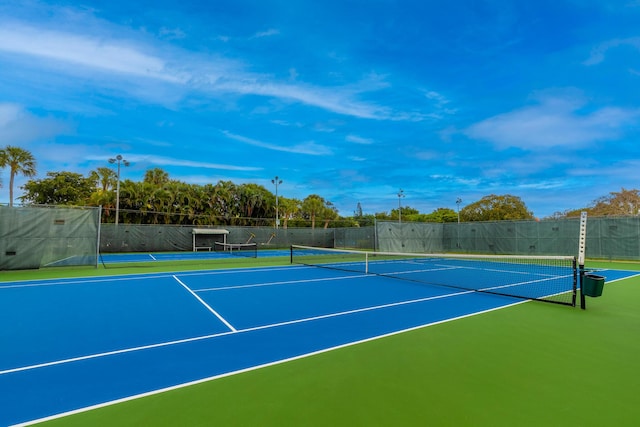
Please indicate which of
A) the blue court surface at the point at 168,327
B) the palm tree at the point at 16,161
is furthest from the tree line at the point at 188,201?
the blue court surface at the point at 168,327

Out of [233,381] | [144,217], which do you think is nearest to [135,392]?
[233,381]

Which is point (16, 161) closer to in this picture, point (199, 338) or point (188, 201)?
point (188, 201)

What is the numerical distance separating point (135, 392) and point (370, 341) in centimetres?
299

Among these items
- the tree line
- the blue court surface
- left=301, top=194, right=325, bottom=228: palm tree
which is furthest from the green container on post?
left=301, top=194, right=325, bottom=228: palm tree

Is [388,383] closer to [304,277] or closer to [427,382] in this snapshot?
[427,382]

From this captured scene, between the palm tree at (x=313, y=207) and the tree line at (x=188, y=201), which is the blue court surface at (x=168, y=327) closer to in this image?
the tree line at (x=188, y=201)

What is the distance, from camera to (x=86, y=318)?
19.7ft

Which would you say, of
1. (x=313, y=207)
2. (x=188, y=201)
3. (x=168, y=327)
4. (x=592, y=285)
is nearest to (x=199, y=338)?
(x=168, y=327)

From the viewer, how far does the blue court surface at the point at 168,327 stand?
3.46 meters

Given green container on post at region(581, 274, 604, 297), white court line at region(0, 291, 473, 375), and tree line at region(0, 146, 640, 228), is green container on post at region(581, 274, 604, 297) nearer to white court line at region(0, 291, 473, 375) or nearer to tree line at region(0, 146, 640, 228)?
white court line at region(0, 291, 473, 375)

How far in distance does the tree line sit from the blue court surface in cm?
2234

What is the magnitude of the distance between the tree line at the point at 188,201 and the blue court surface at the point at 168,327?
2234 cm

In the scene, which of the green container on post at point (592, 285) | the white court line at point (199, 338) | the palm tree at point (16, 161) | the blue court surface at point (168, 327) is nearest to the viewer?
the blue court surface at point (168, 327)

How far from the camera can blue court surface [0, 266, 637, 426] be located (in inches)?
136
